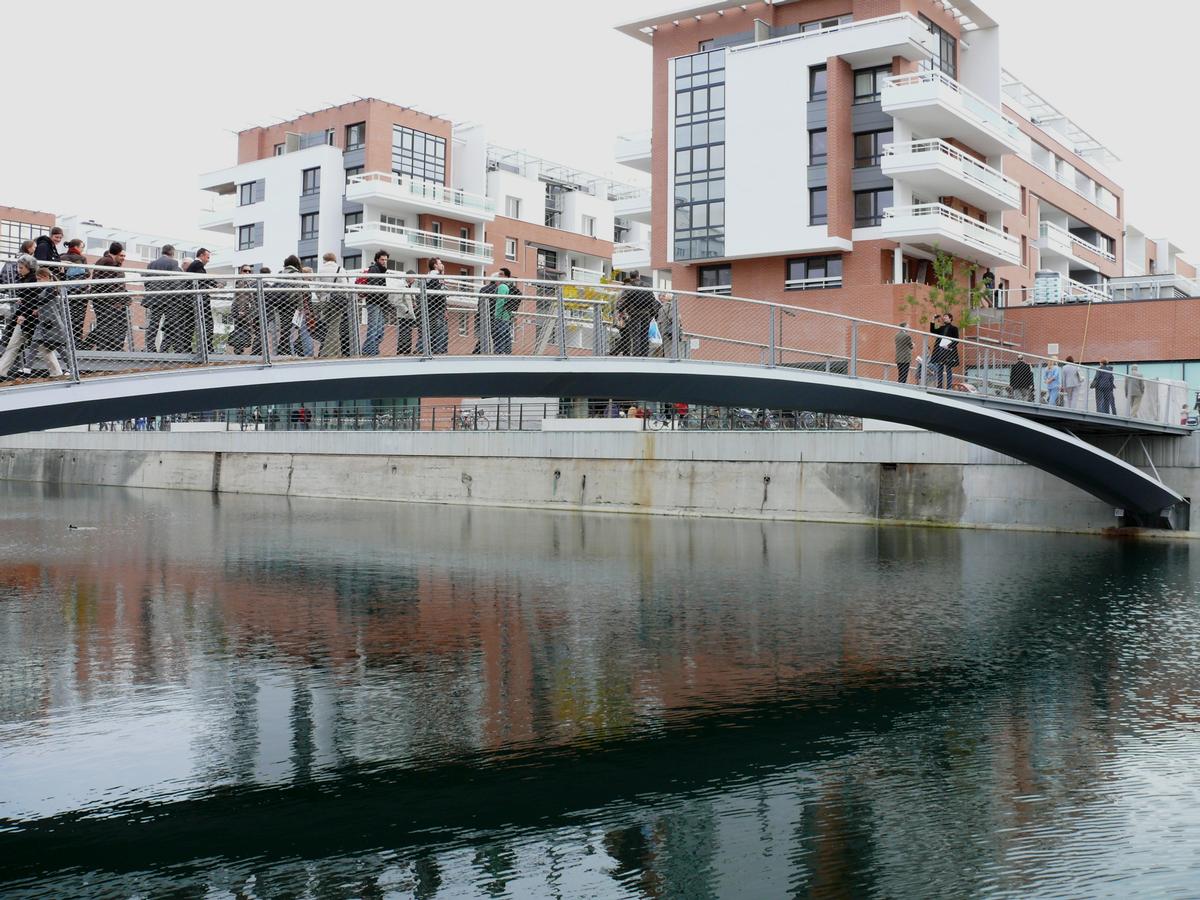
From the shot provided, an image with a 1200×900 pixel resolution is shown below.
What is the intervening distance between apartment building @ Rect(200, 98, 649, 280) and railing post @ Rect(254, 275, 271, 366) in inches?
1599

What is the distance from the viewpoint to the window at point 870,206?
38.6 meters

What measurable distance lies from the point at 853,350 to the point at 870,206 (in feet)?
69.9

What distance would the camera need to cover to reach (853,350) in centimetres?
1911

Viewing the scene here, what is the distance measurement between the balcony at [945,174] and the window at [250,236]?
3406 cm

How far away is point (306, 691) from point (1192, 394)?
22661mm

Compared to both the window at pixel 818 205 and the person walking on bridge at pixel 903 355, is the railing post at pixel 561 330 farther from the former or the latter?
the window at pixel 818 205

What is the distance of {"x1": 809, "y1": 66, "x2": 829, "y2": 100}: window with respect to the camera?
3912cm

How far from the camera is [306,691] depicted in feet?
38.3

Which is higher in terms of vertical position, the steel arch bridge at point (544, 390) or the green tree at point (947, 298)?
the green tree at point (947, 298)

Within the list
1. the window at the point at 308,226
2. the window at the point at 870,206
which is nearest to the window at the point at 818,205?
the window at the point at 870,206

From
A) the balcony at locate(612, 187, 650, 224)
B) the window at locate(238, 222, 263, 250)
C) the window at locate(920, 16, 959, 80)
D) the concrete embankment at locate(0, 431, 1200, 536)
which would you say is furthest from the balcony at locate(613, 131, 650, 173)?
the window at locate(238, 222, 263, 250)

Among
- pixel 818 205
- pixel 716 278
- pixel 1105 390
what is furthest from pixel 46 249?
pixel 716 278

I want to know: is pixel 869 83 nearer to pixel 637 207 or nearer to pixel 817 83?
pixel 817 83

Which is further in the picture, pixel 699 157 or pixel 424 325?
pixel 699 157
